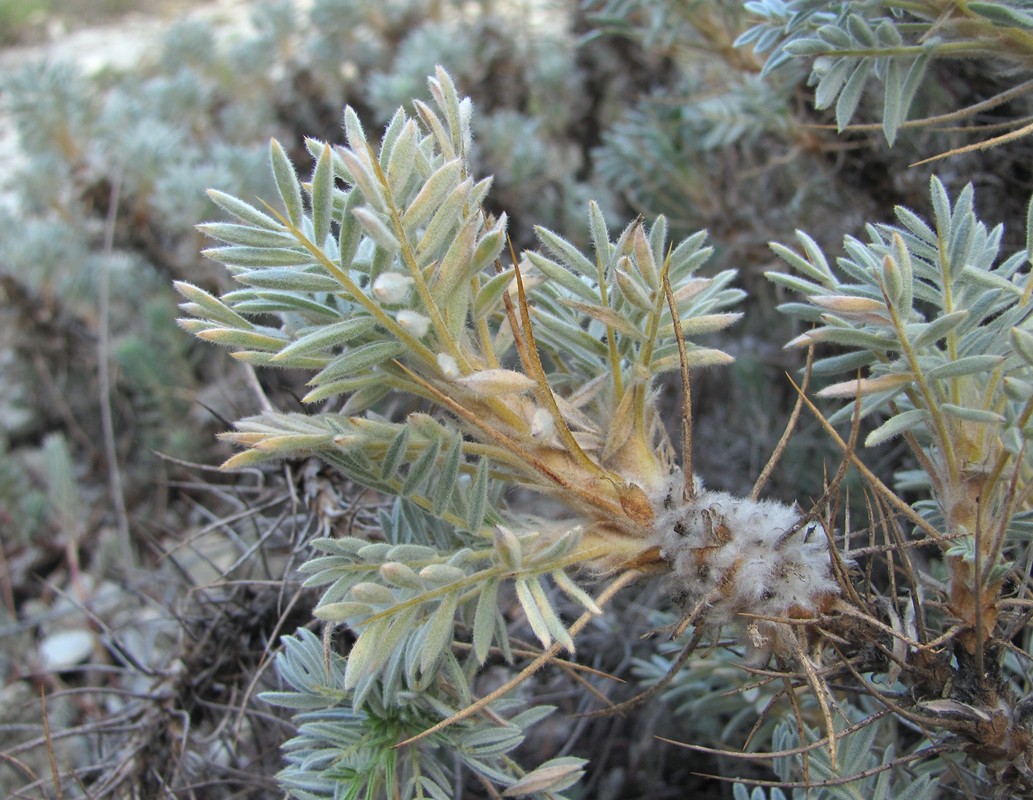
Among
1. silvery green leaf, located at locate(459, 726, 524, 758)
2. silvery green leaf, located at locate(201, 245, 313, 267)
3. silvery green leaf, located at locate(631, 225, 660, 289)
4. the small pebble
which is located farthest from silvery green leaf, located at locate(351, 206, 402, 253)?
the small pebble

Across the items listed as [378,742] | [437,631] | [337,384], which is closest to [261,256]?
[337,384]

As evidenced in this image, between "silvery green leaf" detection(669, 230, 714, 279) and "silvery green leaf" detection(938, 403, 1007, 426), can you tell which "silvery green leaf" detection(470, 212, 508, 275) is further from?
"silvery green leaf" detection(938, 403, 1007, 426)

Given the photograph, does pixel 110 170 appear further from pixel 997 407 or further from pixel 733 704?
pixel 997 407

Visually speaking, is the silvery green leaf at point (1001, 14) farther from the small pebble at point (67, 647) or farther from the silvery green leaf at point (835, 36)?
the small pebble at point (67, 647)

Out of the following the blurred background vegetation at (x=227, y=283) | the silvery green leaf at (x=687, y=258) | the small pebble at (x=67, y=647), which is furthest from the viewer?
the small pebble at (x=67, y=647)

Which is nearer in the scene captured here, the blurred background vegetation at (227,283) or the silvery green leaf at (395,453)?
the silvery green leaf at (395,453)

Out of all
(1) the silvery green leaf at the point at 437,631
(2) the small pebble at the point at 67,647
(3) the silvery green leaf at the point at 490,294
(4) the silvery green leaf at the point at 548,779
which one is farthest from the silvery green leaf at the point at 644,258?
(2) the small pebble at the point at 67,647

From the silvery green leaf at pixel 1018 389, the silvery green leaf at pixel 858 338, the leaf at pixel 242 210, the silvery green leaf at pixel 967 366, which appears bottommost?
the silvery green leaf at pixel 1018 389
